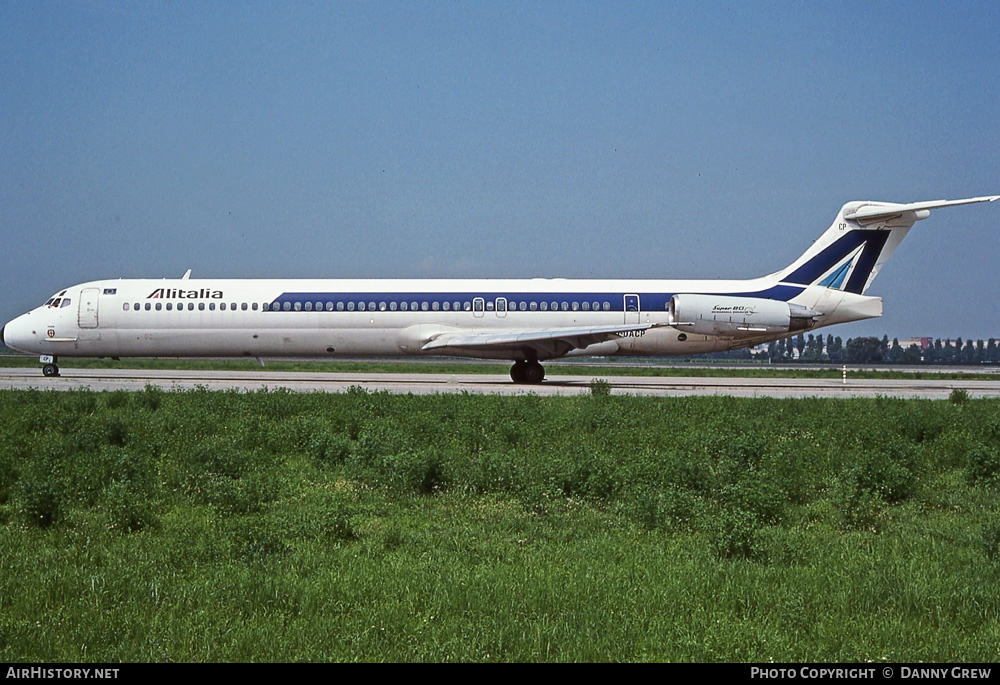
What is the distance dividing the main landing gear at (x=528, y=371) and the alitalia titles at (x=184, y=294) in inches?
401

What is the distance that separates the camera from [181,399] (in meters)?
21.5

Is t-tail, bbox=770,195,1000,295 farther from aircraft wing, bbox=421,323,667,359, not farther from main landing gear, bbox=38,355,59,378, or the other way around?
main landing gear, bbox=38,355,59,378

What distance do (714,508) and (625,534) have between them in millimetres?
1550

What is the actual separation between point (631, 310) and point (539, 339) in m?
3.71

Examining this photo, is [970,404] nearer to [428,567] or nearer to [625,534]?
[625,534]

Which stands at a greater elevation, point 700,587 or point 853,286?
point 853,286

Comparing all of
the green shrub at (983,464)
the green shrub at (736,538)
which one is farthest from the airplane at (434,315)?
the green shrub at (736,538)

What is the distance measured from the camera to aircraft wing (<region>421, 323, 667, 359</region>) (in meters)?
29.2

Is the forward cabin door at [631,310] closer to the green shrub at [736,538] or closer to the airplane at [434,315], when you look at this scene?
the airplane at [434,315]

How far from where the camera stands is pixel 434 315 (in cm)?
3058

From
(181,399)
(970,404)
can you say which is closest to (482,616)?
(181,399)

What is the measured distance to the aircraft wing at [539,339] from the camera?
2917 centimetres

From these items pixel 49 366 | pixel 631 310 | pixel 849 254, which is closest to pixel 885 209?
pixel 849 254

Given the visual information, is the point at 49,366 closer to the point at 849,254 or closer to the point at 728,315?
the point at 728,315
